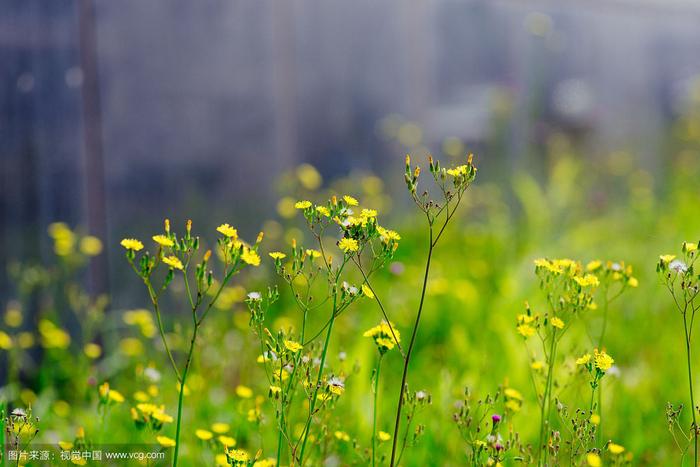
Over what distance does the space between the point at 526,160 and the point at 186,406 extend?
3.57 meters

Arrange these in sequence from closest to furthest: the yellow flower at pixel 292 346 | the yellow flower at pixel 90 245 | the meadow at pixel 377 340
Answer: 1. the yellow flower at pixel 292 346
2. the meadow at pixel 377 340
3. the yellow flower at pixel 90 245

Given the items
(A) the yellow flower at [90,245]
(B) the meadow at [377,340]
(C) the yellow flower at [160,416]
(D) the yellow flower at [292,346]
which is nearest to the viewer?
(D) the yellow flower at [292,346]

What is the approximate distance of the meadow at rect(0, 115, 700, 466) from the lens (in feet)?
5.42

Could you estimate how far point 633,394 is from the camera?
9.48 ft

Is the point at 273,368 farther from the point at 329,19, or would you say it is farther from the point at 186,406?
the point at 329,19

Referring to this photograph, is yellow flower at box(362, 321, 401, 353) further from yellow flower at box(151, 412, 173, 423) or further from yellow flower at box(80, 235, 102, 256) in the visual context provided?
yellow flower at box(80, 235, 102, 256)

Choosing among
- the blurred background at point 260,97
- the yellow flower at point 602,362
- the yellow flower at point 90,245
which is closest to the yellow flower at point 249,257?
the yellow flower at point 602,362

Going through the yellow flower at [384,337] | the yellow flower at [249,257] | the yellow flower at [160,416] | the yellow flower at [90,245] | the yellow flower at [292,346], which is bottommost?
the yellow flower at [160,416]

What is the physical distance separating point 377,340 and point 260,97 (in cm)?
267

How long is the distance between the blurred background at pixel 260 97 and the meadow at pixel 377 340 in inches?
6.9

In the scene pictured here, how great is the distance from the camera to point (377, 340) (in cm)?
165

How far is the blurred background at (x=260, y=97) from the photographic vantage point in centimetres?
330

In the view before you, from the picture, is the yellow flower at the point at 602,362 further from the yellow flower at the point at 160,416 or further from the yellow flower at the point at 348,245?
the yellow flower at the point at 160,416

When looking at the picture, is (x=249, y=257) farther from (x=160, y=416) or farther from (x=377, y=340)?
Result: (x=160, y=416)
